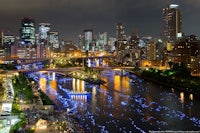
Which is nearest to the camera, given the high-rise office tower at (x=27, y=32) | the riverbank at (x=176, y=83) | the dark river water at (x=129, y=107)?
the dark river water at (x=129, y=107)

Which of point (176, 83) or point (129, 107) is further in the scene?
point (176, 83)

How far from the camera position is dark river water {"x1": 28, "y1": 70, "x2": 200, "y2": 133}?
836 centimetres

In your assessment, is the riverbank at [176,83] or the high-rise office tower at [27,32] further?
the high-rise office tower at [27,32]

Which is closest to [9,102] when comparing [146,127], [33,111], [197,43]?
[33,111]

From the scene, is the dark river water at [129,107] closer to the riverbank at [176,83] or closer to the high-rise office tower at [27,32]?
the riverbank at [176,83]

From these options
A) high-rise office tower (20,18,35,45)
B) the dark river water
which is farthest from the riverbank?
high-rise office tower (20,18,35,45)

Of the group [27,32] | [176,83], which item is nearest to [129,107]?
[176,83]

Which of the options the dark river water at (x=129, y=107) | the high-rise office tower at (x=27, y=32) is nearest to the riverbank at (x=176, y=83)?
the dark river water at (x=129, y=107)

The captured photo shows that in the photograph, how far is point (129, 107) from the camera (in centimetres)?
1038

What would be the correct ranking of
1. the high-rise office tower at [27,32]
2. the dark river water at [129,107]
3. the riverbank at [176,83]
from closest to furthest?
the dark river water at [129,107], the riverbank at [176,83], the high-rise office tower at [27,32]

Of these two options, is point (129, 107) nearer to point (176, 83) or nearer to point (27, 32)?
point (176, 83)

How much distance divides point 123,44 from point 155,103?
26470 millimetres

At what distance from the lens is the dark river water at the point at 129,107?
8359 millimetres

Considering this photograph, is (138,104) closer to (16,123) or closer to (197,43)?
(16,123)
